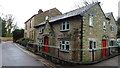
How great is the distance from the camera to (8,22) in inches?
2473

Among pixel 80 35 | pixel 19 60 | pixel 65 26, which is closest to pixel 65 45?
pixel 65 26

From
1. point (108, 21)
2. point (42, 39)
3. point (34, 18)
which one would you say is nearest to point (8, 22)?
point (34, 18)

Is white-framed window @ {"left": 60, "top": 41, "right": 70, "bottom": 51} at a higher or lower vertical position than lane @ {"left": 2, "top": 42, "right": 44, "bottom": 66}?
higher

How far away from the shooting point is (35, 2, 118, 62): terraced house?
1204cm

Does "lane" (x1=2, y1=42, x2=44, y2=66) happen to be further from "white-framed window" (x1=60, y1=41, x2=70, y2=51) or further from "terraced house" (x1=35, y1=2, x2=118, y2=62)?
"white-framed window" (x1=60, y1=41, x2=70, y2=51)

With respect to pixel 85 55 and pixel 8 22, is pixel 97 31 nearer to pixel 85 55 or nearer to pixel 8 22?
pixel 85 55

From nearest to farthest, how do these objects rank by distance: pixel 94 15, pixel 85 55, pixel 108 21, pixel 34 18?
pixel 85 55 → pixel 94 15 → pixel 108 21 → pixel 34 18

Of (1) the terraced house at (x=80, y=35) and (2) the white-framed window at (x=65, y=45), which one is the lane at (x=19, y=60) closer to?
(1) the terraced house at (x=80, y=35)

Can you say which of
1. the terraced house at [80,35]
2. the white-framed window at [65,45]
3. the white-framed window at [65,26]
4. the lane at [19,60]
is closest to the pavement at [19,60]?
the lane at [19,60]

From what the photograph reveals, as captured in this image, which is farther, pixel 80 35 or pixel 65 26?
pixel 65 26

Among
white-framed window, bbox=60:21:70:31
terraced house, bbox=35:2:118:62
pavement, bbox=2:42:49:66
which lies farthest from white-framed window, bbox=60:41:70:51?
pavement, bbox=2:42:49:66

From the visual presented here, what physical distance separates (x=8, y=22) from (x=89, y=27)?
58.2 m

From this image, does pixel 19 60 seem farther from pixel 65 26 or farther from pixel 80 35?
pixel 80 35

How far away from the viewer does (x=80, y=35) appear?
12.1 metres
